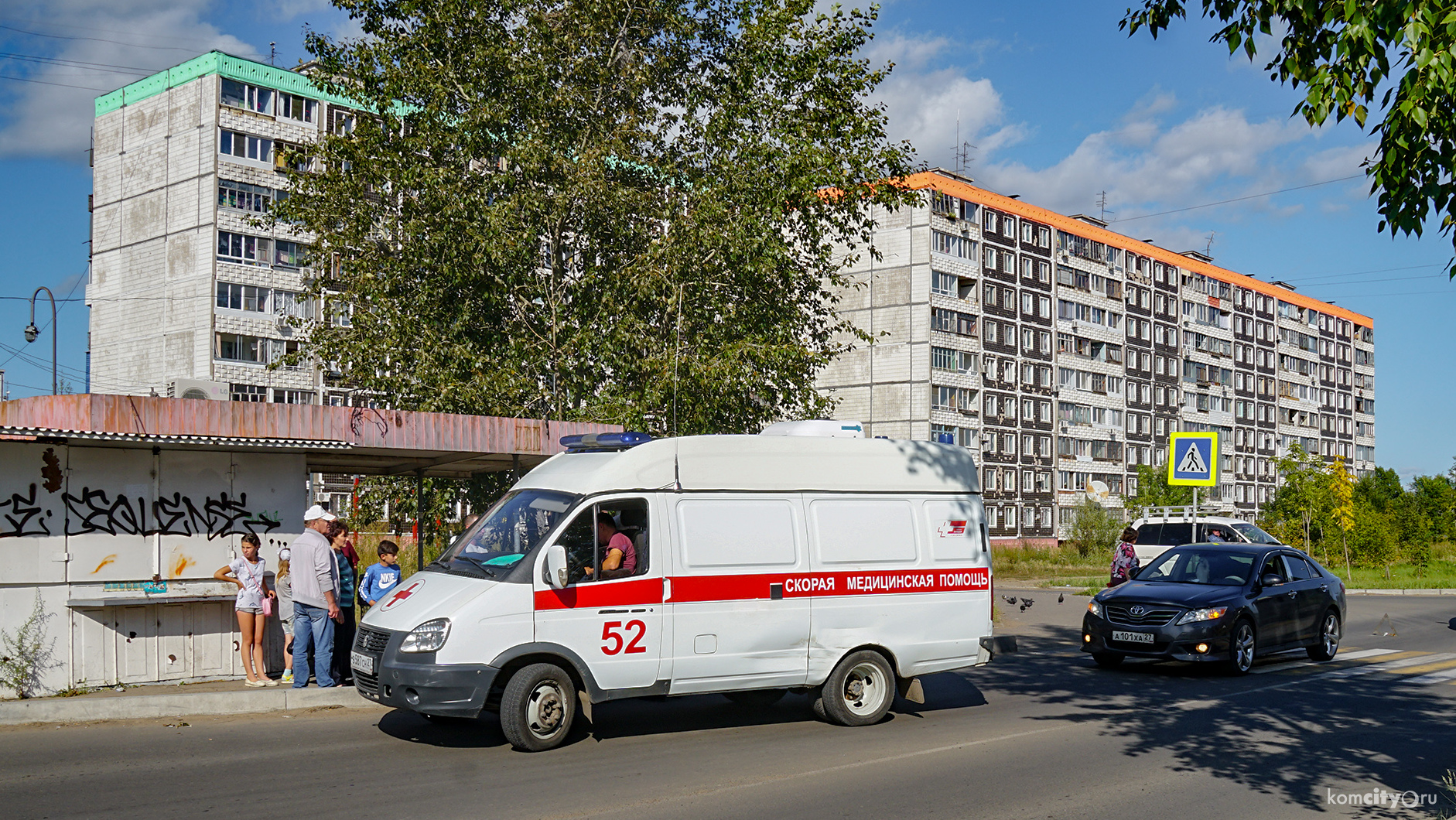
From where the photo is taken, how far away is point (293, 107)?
65562mm

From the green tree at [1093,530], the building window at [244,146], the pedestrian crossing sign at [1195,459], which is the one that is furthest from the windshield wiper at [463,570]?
A: the green tree at [1093,530]

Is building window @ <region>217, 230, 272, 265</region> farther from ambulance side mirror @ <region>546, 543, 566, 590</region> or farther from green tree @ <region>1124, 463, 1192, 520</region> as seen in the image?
ambulance side mirror @ <region>546, 543, 566, 590</region>

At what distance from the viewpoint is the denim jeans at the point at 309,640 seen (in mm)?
12242

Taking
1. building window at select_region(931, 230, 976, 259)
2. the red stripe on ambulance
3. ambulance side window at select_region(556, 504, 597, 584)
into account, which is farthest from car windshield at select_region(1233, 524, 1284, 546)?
building window at select_region(931, 230, 976, 259)

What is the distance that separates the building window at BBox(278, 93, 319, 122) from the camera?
65375mm

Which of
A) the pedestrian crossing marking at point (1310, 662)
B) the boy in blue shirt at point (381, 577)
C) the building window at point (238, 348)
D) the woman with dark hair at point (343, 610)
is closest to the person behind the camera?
the boy in blue shirt at point (381, 577)

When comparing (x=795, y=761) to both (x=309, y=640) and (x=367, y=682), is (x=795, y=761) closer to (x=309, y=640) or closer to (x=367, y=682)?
(x=367, y=682)

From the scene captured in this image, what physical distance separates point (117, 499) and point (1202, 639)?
12320mm

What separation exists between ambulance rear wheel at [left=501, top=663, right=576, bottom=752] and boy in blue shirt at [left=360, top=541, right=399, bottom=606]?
312cm

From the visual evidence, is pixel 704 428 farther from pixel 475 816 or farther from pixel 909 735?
pixel 475 816

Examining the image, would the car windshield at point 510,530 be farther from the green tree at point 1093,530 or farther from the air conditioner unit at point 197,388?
the green tree at point 1093,530

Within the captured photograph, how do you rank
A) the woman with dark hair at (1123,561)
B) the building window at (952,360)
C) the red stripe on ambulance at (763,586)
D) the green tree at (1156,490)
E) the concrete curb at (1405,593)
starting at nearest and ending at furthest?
the red stripe on ambulance at (763,586), the woman with dark hair at (1123,561), the concrete curb at (1405,593), the building window at (952,360), the green tree at (1156,490)

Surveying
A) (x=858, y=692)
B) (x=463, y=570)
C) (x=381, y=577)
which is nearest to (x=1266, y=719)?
(x=858, y=692)

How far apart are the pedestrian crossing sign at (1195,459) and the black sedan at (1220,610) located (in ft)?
19.7
